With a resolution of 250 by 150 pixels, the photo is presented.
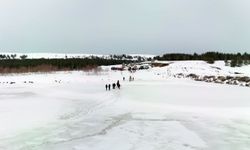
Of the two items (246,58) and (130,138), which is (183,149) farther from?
(246,58)

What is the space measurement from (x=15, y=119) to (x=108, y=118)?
4.55 meters

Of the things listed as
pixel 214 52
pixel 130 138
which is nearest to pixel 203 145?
pixel 130 138

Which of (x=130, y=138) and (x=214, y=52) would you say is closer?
(x=130, y=138)

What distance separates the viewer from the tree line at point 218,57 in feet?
353

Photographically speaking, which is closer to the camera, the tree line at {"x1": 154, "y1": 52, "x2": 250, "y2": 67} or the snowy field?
the snowy field

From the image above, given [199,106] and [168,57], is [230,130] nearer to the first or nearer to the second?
[199,106]

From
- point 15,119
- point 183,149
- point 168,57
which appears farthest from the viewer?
point 168,57

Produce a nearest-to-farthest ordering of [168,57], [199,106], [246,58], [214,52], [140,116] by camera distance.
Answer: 1. [140,116]
2. [199,106]
3. [246,58]
4. [214,52]
5. [168,57]

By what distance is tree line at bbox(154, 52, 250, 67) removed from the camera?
353 ft

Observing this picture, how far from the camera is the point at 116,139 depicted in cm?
1413

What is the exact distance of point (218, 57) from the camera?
449ft

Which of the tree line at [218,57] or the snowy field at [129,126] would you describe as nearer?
the snowy field at [129,126]

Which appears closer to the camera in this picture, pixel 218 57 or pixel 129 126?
pixel 129 126

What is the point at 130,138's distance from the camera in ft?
47.1
